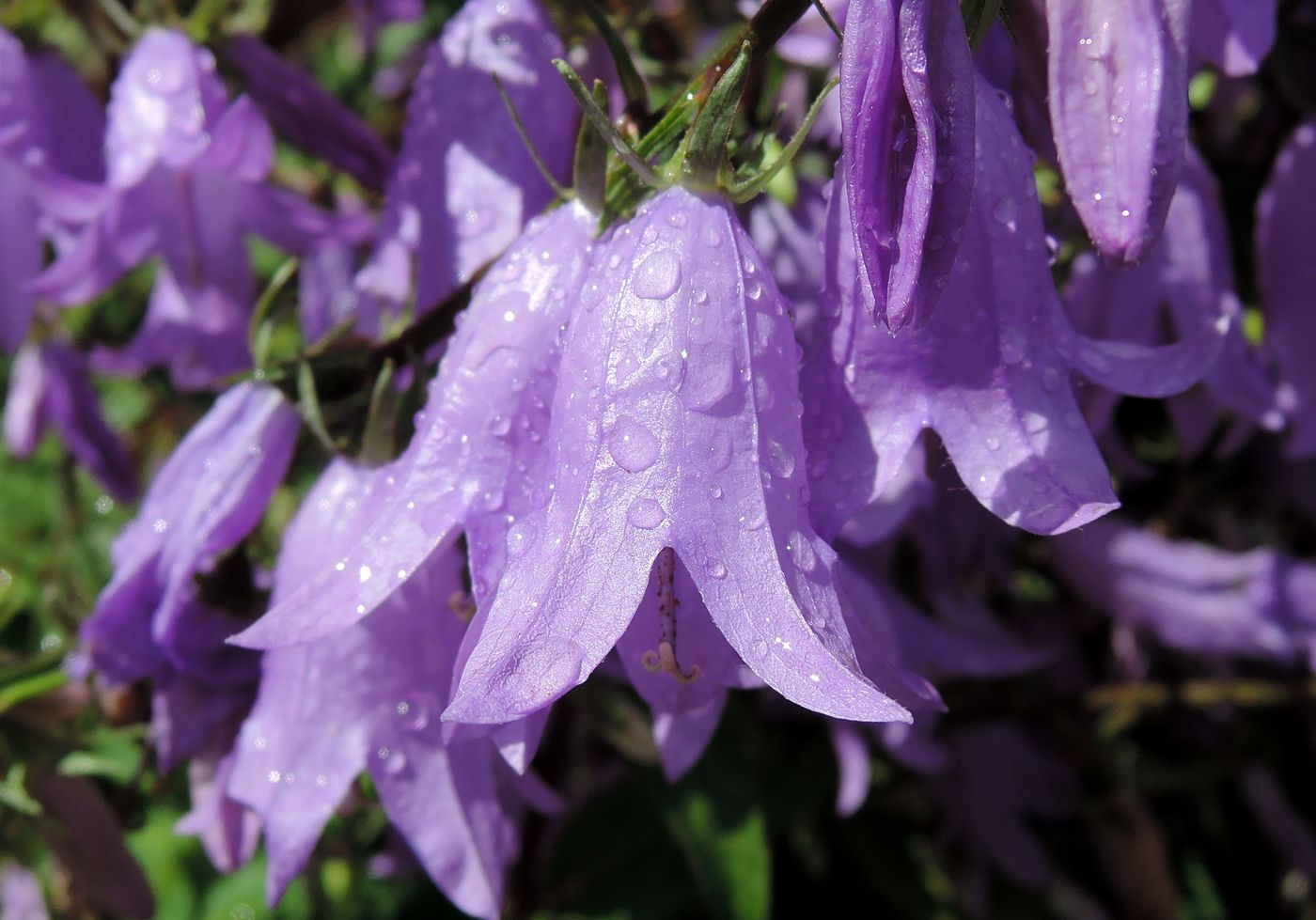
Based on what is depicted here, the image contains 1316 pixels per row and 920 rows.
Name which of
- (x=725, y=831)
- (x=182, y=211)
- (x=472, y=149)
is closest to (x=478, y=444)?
(x=472, y=149)

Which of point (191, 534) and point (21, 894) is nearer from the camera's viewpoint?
point (191, 534)

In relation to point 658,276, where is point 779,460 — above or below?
below

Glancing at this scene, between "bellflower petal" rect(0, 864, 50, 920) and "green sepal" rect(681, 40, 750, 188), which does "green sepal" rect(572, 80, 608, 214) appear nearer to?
"green sepal" rect(681, 40, 750, 188)

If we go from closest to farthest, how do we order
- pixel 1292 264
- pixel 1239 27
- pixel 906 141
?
pixel 906 141 → pixel 1239 27 → pixel 1292 264

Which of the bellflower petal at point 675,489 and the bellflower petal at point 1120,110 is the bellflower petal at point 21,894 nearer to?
the bellflower petal at point 675,489

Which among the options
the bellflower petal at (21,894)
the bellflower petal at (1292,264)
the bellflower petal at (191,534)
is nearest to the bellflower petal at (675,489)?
the bellflower petal at (191,534)

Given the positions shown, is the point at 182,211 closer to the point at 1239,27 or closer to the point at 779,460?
the point at 779,460

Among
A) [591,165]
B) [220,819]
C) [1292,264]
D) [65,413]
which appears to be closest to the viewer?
[591,165]
